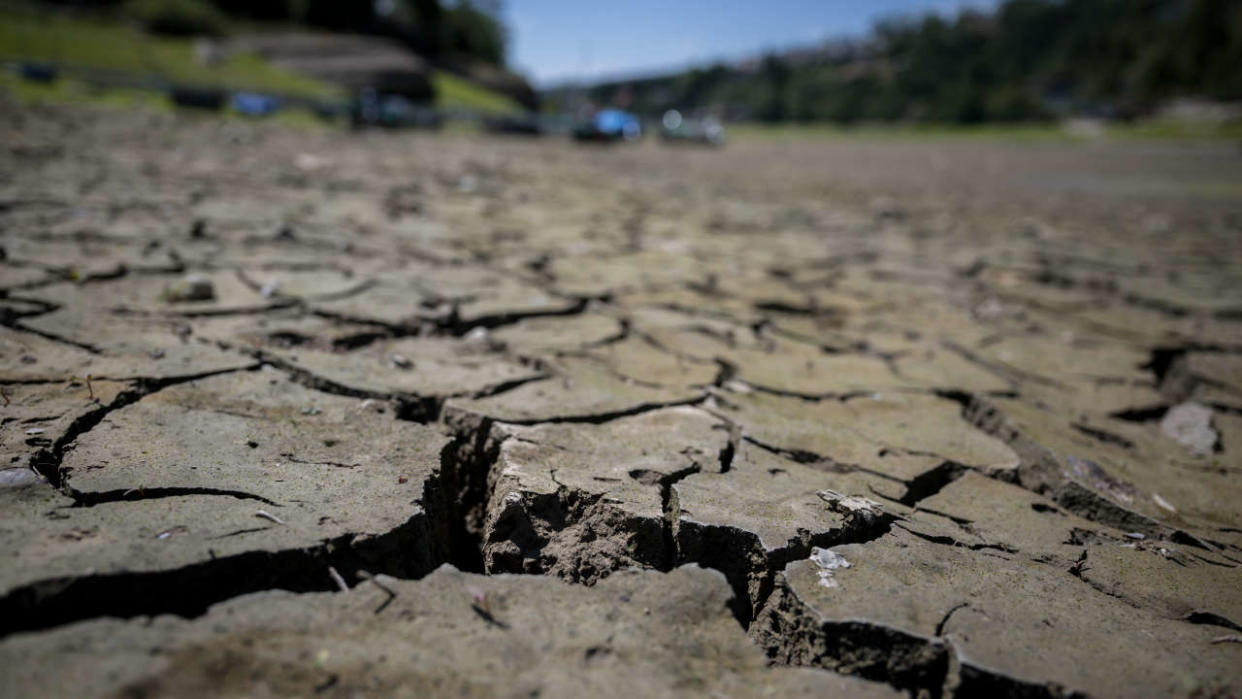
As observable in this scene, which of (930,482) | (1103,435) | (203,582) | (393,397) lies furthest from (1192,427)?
(203,582)

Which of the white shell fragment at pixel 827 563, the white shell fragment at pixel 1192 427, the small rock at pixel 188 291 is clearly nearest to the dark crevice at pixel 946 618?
the white shell fragment at pixel 827 563

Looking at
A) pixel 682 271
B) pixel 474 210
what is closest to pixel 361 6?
pixel 474 210

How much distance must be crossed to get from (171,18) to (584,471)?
21.0 meters

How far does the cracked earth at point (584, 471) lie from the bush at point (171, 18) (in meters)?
17.9

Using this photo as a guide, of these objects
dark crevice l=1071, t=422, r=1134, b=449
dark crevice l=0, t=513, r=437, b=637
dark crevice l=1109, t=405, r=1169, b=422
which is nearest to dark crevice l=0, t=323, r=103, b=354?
dark crevice l=0, t=513, r=437, b=637

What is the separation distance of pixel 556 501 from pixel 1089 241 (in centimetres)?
444

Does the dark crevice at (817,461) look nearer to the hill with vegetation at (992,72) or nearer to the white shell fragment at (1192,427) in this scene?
the white shell fragment at (1192,427)

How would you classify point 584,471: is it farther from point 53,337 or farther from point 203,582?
point 53,337

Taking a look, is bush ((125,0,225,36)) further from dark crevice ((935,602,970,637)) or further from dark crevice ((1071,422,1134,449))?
dark crevice ((935,602,970,637))

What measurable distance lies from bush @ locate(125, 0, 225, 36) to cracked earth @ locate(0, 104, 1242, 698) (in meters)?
17.9

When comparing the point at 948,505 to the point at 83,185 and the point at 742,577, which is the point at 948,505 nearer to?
the point at 742,577

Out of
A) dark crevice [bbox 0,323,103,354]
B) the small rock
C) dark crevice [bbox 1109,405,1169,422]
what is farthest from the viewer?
the small rock

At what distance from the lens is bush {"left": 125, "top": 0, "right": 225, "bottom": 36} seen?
17188 millimetres

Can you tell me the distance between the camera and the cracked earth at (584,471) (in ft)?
2.82
